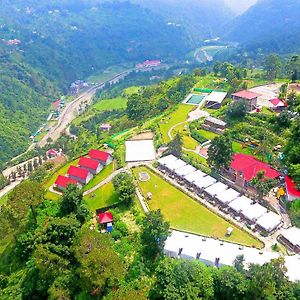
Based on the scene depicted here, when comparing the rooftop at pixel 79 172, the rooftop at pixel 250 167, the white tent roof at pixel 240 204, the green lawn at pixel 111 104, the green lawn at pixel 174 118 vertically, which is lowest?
the green lawn at pixel 111 104

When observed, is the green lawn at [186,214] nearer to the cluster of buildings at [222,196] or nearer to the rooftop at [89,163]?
the cluster of buildings at [222,196]

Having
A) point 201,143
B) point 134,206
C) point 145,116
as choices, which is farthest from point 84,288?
point 145,116

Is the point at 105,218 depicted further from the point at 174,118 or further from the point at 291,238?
the point at 174,118

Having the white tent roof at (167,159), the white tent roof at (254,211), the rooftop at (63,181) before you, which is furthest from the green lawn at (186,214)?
the rooftop at (63,181)

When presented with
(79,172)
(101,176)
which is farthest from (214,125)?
(79,172)

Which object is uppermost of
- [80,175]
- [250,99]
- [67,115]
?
[250,99]

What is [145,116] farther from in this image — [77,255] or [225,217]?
[77,255]

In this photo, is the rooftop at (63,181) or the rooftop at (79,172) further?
the rooftop at (79,172)
